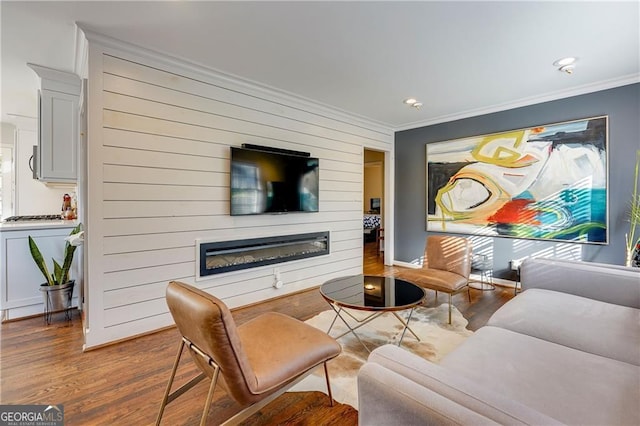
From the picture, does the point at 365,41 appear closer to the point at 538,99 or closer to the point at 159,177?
the point at 159,177

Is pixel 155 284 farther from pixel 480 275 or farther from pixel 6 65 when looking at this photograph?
pixel 480 275

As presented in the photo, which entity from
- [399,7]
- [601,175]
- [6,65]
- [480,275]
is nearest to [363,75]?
[399,7]

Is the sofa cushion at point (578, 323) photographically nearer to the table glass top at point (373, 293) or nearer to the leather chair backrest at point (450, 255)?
the table glass top at point (373, 293)

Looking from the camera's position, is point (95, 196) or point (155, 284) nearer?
point (95, 196)

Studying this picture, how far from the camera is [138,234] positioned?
2643 millimetres

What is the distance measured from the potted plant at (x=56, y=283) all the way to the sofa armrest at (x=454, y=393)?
3.47 m

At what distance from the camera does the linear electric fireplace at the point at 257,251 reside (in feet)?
10.2

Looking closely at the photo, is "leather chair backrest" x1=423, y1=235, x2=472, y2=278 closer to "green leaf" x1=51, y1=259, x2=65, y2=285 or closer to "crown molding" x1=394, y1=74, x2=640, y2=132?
"crown molding" x1=394, y1=74, x2=640, y2=132

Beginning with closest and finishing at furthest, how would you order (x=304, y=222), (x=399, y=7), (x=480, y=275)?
(x=399, y=7) < (x=304, y=222) < (x=480, y=275)

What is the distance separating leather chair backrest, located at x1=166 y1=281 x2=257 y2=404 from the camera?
3.96 ft

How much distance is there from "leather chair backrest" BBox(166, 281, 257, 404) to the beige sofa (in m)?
0.59

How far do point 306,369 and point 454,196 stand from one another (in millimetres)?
4021

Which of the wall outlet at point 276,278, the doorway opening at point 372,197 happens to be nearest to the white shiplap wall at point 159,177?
the wall outlet at point 276,278

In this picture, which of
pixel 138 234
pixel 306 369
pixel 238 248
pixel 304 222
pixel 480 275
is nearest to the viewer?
pixel 306 369
